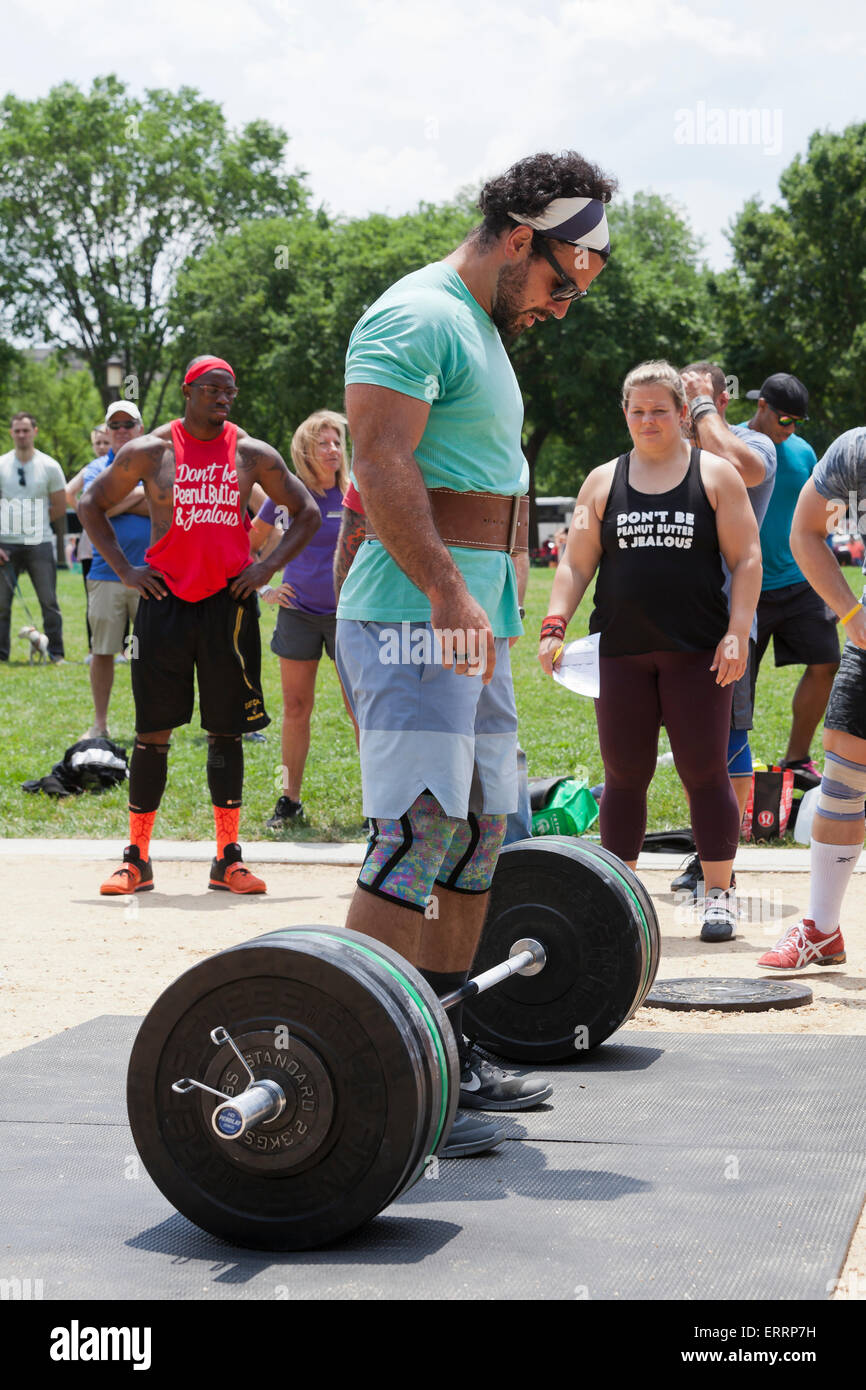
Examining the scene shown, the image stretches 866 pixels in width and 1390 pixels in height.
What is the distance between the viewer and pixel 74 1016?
452 centimetres

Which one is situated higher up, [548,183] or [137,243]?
[137,243]

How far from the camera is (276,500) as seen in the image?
6.50 metres

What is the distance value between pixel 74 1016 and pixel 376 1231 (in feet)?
6.63

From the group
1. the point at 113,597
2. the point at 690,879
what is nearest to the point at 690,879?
the point at 690,879

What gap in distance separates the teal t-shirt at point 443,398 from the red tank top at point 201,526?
309 centimetres

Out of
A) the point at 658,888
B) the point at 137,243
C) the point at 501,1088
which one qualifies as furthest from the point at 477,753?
the point at 137,243

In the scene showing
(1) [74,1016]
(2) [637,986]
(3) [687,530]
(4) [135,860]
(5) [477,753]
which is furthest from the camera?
(4) [135,860]

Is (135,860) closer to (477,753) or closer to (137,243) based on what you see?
(477,753)

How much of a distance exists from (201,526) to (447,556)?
3.46 metres

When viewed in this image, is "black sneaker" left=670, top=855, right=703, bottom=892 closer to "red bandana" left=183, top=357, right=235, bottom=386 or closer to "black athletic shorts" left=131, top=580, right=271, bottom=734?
"black athletic shorts" left=131, top=580, right=271, bottom=734

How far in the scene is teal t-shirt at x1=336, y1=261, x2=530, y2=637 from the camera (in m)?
2.95

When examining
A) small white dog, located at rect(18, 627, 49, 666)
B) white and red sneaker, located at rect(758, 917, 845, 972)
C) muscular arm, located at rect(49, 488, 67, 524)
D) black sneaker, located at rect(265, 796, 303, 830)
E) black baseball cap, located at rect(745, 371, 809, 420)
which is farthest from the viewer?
small white dog, located at rect(18, 627, 49, 666)

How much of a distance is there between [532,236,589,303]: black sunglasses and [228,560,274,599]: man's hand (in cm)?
312

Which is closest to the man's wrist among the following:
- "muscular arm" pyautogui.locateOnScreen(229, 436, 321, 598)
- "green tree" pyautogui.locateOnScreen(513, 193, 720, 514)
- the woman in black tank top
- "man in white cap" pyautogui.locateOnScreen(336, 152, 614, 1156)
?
the woman in black tank top
